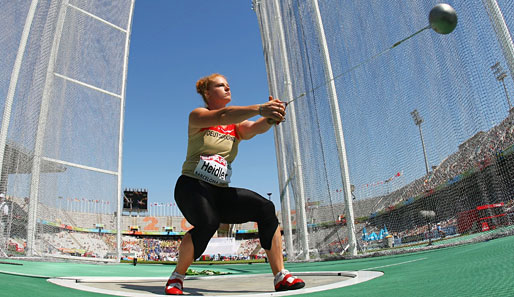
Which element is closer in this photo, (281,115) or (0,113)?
(281,115)

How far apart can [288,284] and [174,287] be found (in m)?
0.57

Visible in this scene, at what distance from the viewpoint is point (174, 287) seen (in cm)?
184

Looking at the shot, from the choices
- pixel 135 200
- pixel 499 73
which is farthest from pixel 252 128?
pixel 135 200

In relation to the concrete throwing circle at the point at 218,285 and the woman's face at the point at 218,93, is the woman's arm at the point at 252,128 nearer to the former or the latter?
the woman's face at the point at 218,93

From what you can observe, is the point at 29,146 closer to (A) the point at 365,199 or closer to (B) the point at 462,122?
(A) the point at 365,199

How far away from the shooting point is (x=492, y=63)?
160 inches

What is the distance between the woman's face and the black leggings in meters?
0.56

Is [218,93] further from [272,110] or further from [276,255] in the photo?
[276,255]

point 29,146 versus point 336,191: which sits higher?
point 29,146

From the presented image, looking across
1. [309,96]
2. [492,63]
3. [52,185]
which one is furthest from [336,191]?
[52,185]

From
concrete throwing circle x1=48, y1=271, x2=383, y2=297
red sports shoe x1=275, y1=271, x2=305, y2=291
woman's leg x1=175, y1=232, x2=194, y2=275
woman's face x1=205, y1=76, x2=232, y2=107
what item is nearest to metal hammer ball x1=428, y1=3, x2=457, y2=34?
woman's face x1=205, y1=76, x2=232, y2=107

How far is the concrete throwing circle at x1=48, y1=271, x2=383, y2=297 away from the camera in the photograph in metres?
1.75

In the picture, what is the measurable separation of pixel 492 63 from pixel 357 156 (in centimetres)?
271

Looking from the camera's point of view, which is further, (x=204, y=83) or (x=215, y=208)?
(x=204, y=83)
